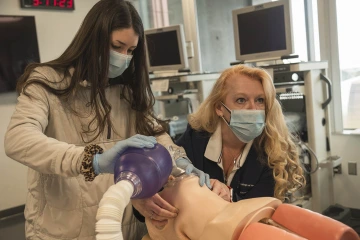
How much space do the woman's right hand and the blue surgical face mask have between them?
66 cm

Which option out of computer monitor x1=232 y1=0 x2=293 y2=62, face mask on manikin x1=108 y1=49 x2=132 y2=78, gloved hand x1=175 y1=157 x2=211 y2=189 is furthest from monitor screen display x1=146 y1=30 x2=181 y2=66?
gloved hand x1=175 y1=157 x2=211 y2=189

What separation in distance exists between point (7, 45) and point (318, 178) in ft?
10.2

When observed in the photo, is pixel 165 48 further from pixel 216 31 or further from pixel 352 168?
pixel 352 168

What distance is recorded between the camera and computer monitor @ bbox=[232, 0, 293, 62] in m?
2.76

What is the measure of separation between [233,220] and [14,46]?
11.8 ft

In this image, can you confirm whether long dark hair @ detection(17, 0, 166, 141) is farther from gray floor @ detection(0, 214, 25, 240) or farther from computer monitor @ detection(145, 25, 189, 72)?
gray floor @ detection(0, 214, 25, 240)

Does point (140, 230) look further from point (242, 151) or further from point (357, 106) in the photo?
point (357, 106)

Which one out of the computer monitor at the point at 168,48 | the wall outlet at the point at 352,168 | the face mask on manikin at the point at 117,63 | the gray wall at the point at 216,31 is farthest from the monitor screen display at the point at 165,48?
the face mask on manikin at the point at 117,63

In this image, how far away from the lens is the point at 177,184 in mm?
951

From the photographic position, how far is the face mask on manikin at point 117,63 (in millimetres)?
1154

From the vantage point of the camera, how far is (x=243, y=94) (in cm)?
152

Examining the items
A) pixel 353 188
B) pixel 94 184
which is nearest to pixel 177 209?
pixel 94 184

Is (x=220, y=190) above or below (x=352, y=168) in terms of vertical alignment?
above

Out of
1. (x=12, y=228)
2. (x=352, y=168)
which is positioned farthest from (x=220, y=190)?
(x=12, y=228)
